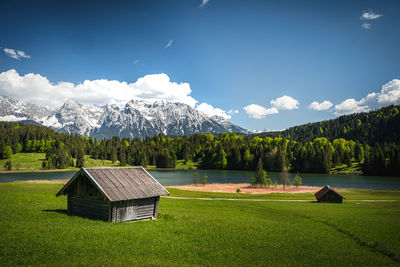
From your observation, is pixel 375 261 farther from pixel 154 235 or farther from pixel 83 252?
pixel 83 252

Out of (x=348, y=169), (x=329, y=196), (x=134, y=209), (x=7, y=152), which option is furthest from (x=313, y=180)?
(x=7, y=152)

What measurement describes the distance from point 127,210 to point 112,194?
2233 mm

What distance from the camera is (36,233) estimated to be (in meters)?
16.8

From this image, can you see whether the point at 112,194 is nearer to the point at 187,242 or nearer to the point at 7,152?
the point at 187,242

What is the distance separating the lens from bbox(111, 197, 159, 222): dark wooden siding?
21.6 metres

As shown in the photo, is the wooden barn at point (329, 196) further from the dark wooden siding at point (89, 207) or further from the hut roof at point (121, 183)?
the dark wooden siding at point (89, 207)

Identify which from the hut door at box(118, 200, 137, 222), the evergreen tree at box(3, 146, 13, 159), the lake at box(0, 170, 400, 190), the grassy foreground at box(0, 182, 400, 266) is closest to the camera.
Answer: the grassy foreground at box(0, 182, 400, 266)

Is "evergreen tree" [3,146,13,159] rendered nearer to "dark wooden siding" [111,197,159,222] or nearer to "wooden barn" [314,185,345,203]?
"dark wooden siding" [111,197,159,222]

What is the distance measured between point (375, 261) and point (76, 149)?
204940 mm

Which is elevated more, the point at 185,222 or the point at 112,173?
the point at 112,173

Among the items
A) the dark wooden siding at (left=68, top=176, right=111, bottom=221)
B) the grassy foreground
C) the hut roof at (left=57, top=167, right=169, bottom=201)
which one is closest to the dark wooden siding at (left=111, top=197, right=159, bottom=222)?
the dark wooden siding at (left=68, top=176, right=111, bottom=221)

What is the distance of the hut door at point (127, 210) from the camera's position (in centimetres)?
2186

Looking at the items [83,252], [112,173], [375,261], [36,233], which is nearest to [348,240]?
[375,261]

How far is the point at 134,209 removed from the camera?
2281cm
